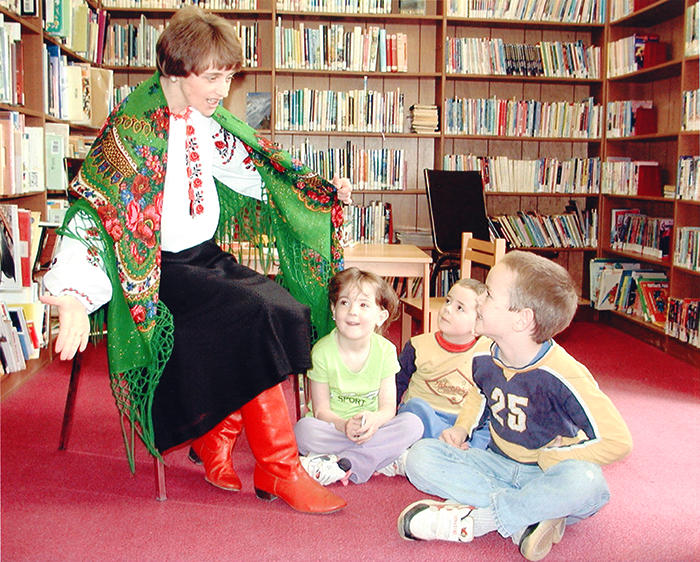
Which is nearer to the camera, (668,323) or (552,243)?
(668,323)

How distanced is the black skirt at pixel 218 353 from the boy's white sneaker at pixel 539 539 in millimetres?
694

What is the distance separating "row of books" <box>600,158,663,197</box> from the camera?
14.4 feet

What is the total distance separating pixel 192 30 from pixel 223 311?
71 cm

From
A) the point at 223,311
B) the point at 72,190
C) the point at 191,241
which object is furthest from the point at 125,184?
the point at 223,311

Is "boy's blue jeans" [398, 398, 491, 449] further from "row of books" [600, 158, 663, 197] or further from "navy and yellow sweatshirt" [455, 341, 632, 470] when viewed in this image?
"row of books" [600, 158, 663, 197]

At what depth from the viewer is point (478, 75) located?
4.77m

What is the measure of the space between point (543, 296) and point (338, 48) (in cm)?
340

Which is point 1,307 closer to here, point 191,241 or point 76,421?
point 76,421

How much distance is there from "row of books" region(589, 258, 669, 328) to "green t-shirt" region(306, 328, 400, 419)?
2.43 meters

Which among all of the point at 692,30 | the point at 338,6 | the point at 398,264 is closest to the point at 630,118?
the point at 692,30

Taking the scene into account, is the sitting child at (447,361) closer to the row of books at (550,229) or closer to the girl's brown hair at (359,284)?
the girl's brown hair at (359,284)

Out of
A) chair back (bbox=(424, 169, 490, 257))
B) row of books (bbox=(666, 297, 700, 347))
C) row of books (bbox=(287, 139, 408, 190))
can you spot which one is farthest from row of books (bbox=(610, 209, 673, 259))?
row of books (bbox=(287, 139, 408, 190))

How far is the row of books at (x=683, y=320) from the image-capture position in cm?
365

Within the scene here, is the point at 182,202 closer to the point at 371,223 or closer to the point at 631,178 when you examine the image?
the point at 371,223
